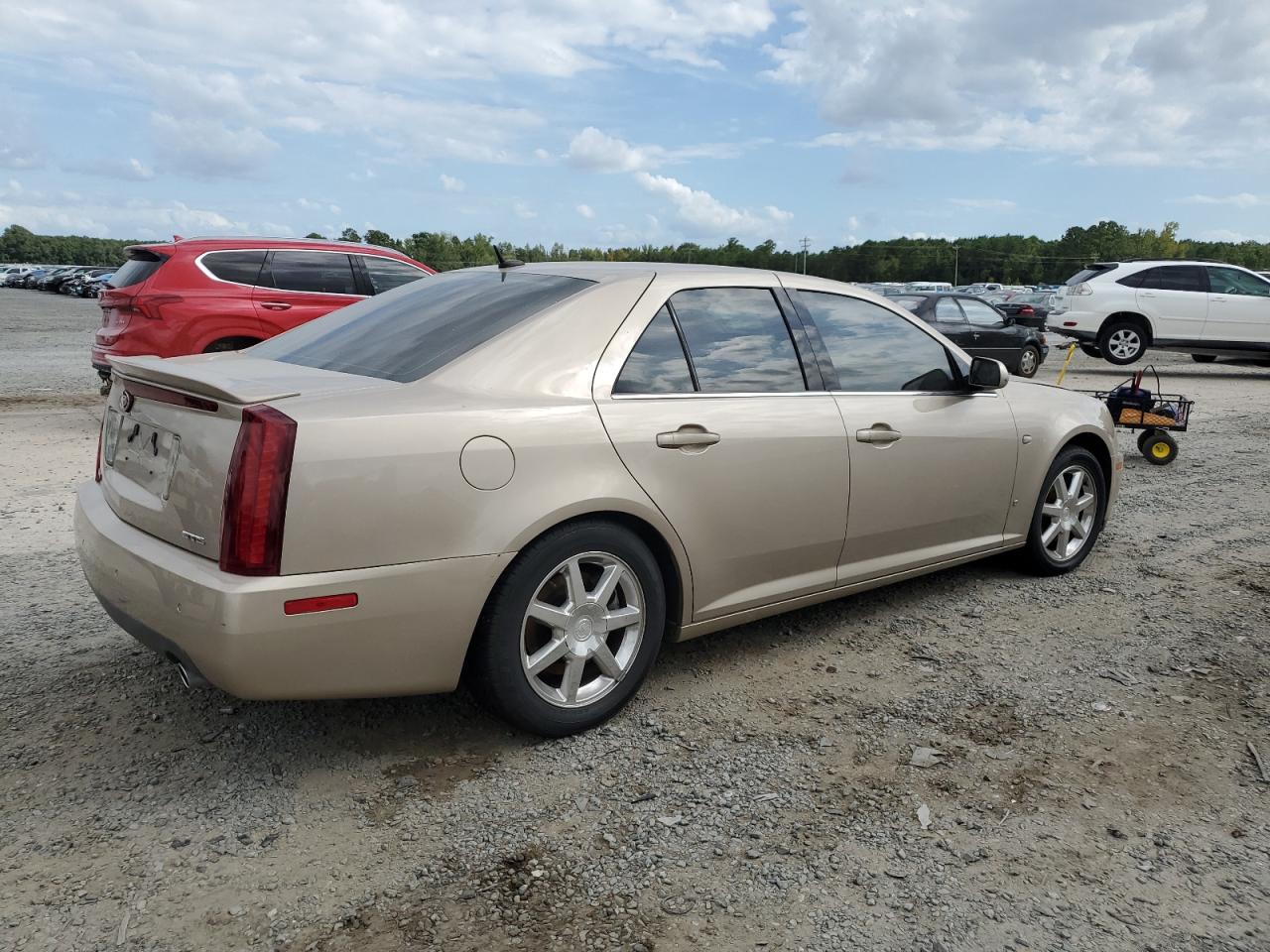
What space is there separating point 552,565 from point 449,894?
39.5 inches

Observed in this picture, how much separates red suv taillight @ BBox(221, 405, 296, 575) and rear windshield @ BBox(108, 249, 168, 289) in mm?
7000

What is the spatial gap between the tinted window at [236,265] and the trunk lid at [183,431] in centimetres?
584

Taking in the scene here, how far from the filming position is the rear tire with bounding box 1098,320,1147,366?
55.1 ft

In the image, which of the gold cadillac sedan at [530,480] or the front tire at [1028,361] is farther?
the front tire at [1028,361]

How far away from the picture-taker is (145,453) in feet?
10.4

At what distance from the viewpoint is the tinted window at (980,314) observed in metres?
17.0

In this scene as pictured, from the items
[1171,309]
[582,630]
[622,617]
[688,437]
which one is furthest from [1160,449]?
[1171,309]

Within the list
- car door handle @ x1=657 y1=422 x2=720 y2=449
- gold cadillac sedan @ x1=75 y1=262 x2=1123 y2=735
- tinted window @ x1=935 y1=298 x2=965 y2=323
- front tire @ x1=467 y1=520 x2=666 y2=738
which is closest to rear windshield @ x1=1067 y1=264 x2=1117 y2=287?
tinted window @ x1=935 y1=298 x2=965 y2=323

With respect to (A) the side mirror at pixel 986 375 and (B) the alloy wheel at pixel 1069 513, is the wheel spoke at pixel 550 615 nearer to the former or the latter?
(A) the side mirror at pixel 986 375

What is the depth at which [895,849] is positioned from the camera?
9.05 feet

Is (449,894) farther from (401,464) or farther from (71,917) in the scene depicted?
(401,464)

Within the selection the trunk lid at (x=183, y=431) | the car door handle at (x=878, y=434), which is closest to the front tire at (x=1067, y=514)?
the car door handle at (x=878, y=434)

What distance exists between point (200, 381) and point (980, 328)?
15817mm

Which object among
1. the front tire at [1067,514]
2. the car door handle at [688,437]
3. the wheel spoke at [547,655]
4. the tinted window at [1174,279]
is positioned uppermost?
the tinted window at [1174,279]
